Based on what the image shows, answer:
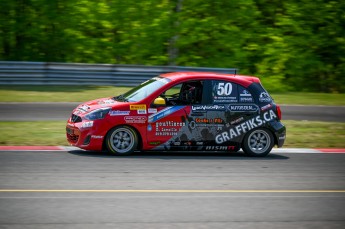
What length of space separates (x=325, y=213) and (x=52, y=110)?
12.1m

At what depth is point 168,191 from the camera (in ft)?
31.1

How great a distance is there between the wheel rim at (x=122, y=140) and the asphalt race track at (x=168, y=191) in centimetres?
25

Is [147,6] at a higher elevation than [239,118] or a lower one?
higher

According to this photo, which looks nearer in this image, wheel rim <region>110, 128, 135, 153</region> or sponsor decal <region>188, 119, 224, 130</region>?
wheel rim <region>110, 128, 135, 153</region>

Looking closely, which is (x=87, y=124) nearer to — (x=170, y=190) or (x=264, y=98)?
(x=170, y=190)

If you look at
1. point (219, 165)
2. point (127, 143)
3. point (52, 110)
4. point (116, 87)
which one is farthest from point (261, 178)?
point (116, 87)

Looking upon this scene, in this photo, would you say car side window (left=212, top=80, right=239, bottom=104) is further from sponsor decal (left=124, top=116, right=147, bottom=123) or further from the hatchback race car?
sponsor decal (left=124, top=116, right=147, bottom=123)

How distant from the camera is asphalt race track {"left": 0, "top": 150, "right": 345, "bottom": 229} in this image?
7.88 meters

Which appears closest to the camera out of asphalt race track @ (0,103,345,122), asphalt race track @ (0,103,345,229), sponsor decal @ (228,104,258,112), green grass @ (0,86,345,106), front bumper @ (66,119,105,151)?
asphalt race track @ (0,103,345,229)

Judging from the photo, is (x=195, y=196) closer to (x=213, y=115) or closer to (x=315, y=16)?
(x=213, y=115)

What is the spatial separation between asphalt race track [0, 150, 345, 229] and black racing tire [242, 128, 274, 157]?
0.23 metres

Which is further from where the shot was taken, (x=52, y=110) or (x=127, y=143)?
(x=52, y=110)

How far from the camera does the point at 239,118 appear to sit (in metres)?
12.9

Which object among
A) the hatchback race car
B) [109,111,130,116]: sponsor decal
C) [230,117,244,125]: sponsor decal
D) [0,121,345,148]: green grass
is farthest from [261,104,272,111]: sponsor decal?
[109,111,130,116]: sponsor decal
